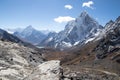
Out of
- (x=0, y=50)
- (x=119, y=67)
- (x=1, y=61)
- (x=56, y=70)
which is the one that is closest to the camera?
(x=56, y=70)

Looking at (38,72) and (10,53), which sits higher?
(10,53)

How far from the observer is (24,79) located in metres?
15.0

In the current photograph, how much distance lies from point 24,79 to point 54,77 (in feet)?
5.95

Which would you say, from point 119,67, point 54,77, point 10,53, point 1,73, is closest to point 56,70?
point 54,77

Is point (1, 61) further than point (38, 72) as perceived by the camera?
Yes

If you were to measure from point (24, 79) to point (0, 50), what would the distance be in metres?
5.97

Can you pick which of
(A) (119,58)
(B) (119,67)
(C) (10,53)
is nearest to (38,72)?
(C) (10,53)

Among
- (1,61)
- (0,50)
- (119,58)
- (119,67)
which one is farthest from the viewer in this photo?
(119,58)

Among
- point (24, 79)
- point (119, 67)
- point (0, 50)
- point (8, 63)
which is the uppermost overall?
point (119, 67)

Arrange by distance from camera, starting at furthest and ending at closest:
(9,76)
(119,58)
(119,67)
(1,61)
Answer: (119,58) → (119,67) → (1,61) → (9,76)

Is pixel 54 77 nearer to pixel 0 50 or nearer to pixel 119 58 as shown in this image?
pixel 0 50

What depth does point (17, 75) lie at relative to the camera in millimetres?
15328

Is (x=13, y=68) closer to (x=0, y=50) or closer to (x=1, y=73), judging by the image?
(x=1, y=73)

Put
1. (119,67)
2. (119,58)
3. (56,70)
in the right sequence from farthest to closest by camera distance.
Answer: (119,58)
(119,67)
(56,70)
